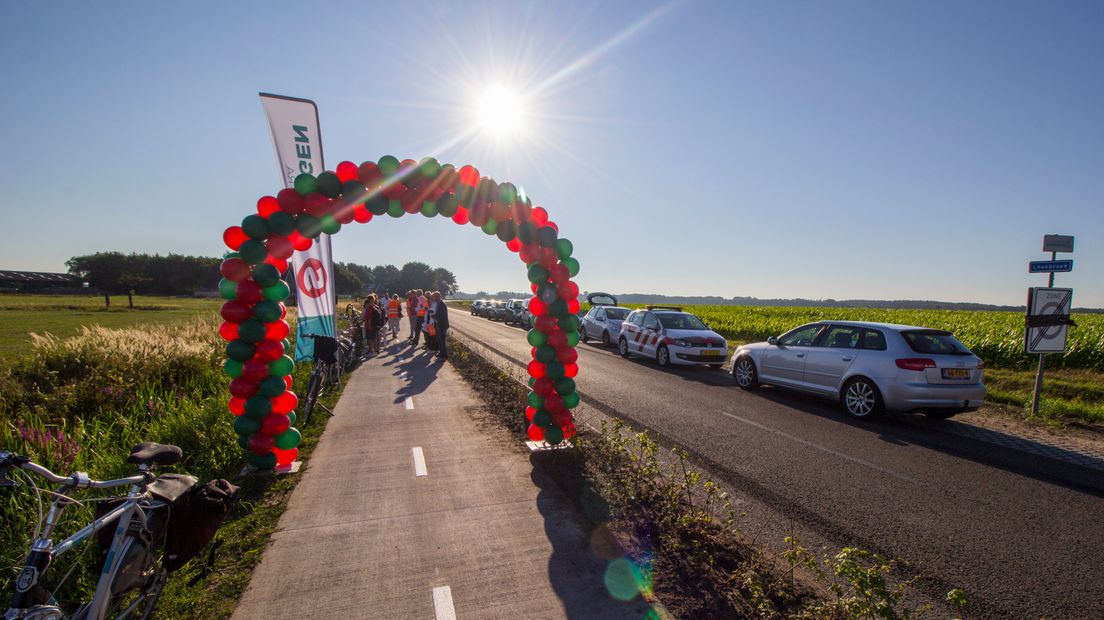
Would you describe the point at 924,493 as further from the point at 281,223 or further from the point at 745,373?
the point at 281,223

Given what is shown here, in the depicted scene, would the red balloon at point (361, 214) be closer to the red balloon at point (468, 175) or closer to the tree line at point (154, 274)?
the red balloon at point (468, 175)

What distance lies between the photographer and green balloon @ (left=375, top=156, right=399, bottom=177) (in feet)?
18.2

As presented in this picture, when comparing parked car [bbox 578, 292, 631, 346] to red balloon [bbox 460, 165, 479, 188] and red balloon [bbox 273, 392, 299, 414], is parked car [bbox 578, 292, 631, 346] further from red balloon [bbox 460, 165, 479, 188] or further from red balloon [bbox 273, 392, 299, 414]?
red balloon [bbox 273, 392, 299, 414]

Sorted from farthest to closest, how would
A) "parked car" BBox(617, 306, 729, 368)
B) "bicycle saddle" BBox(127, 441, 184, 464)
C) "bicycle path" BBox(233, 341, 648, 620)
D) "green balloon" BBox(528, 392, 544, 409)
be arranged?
"parked car" BBox(617, 306, 729, 368), "green balloon" BBox(528, 392, 544, 409), "bicycle path" BBox(233, 341, 648, 620), "bicycle saddle" BBox(127, 441, 184, 464)

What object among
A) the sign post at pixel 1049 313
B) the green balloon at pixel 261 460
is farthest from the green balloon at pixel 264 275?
the sign post at pixel 1049 313

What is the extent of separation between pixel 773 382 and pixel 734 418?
8.16ft

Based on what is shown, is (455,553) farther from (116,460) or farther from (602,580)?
(116,460)

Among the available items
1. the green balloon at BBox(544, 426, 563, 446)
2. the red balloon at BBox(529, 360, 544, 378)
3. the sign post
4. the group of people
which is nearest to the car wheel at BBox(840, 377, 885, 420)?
the sign post

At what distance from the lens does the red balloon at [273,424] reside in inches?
211

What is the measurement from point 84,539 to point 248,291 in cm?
338

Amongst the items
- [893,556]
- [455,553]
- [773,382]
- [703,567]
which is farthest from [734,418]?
[455,553]

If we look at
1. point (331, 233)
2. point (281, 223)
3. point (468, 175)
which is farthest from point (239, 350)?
point (468, 175)

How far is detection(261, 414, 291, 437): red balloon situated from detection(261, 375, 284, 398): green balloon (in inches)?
9.2

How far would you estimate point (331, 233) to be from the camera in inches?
213
